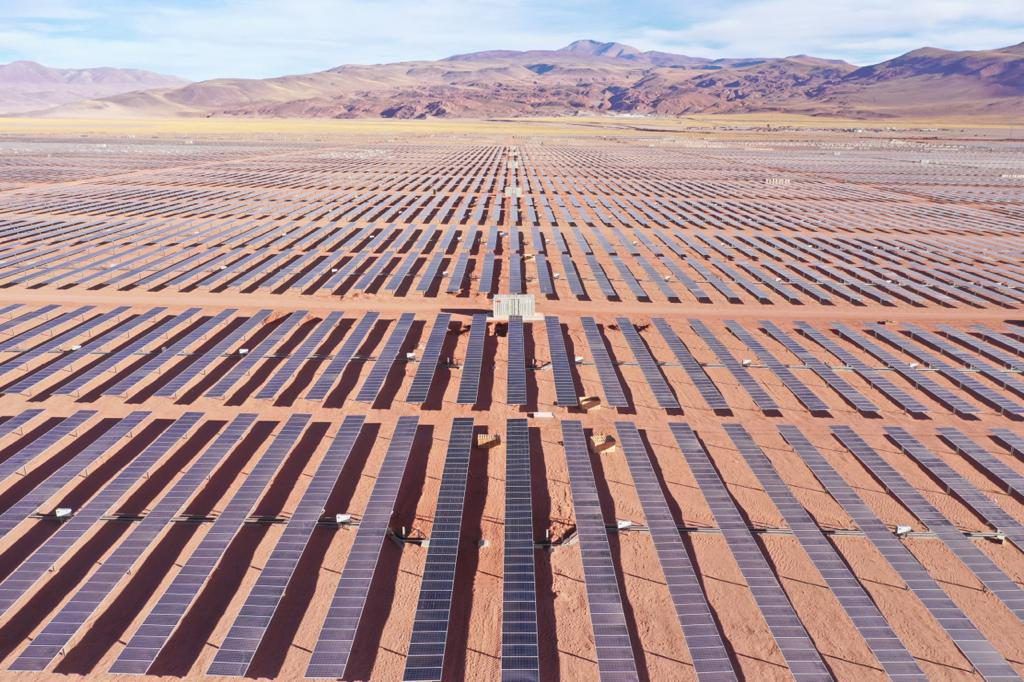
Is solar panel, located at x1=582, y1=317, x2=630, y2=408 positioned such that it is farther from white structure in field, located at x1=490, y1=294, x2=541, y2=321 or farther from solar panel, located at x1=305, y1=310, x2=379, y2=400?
solar panel, located at x1=305, y1=310, x2=379, y2=400

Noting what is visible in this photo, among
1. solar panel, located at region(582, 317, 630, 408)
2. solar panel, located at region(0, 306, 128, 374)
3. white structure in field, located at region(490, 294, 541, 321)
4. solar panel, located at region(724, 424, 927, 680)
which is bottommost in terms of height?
solar panel, located at region(724, 424, 927, 680)

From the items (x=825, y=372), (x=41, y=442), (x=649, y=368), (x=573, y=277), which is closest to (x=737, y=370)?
(x=825, y=372)

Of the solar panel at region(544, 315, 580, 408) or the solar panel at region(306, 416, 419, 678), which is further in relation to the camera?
the solar panel at region(544, 315, 580, 408)

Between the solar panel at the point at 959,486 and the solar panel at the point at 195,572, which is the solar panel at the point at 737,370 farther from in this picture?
the solar panel at the point at 195,572

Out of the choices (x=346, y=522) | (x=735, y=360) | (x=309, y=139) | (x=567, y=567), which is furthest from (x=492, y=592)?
(x=309, y=139)

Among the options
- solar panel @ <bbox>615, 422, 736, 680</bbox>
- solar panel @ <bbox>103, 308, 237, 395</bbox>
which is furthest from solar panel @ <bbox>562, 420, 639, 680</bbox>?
solar panel @ <bbox>103, 308, 237, 395</bbox>

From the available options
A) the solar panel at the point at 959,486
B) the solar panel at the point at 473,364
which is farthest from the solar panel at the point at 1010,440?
the solar panel at the point at 473,364
